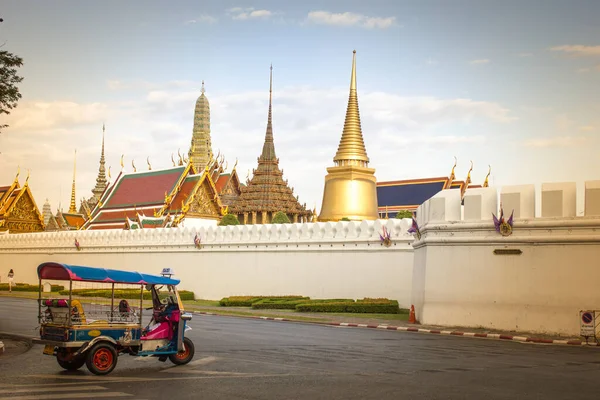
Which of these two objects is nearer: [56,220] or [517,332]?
[517,332]

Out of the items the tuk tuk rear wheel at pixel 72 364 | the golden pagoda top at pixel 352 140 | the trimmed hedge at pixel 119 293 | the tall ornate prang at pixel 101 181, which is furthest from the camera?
the tall ornate prang at pixel 101 181

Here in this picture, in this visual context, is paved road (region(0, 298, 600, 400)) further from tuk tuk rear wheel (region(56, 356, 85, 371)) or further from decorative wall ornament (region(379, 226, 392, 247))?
decorative wall ornament (region(379, 226, 392, 247))

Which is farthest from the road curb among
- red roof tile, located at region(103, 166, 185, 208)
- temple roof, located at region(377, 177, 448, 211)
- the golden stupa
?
temple roof, located at region(377, 177, 448, 211)

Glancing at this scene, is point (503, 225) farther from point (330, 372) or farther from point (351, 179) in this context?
point (351, 179)

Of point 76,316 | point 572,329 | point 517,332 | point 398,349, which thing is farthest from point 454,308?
point 76,316

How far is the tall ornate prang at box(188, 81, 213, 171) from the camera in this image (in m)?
97.7

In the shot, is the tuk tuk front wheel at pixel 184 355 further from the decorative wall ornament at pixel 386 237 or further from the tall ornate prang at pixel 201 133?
the tall ornate prang at pixel 201 133

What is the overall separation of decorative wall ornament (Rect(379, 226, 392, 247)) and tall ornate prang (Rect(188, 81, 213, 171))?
218ft

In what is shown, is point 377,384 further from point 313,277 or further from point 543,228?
point 313,277

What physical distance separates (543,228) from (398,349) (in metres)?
7.85

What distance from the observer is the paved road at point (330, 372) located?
11.1 m

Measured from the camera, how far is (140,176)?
61.5m

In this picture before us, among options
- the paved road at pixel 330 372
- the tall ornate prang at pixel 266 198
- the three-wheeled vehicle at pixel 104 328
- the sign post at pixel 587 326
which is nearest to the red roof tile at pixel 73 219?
the tall ornate prang at pixel 266 198

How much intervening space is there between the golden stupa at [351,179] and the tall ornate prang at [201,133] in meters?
45.9
